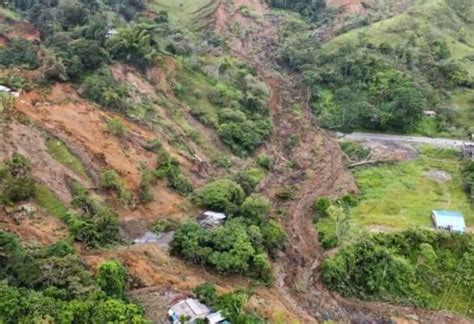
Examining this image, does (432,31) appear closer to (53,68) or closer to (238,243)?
(53,68)

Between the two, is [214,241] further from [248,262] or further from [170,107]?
[170,107]

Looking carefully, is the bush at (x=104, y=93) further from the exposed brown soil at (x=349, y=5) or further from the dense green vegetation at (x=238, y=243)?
the exposed brown soil at (x=349, y=5)

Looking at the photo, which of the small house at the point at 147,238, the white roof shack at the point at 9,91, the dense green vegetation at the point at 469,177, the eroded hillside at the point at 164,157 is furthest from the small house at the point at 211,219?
the dense green vegetation at the point at 469,177

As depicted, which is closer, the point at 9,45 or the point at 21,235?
the point at 21,235

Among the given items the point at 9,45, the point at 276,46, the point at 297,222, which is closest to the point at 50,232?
the point at 297,222

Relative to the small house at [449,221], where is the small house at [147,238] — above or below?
above

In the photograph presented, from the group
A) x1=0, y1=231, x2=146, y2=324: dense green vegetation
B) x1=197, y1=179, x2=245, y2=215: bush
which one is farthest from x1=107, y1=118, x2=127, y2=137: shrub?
x1=0, y1=231, x2=146, y2=324: dense green vegetation
